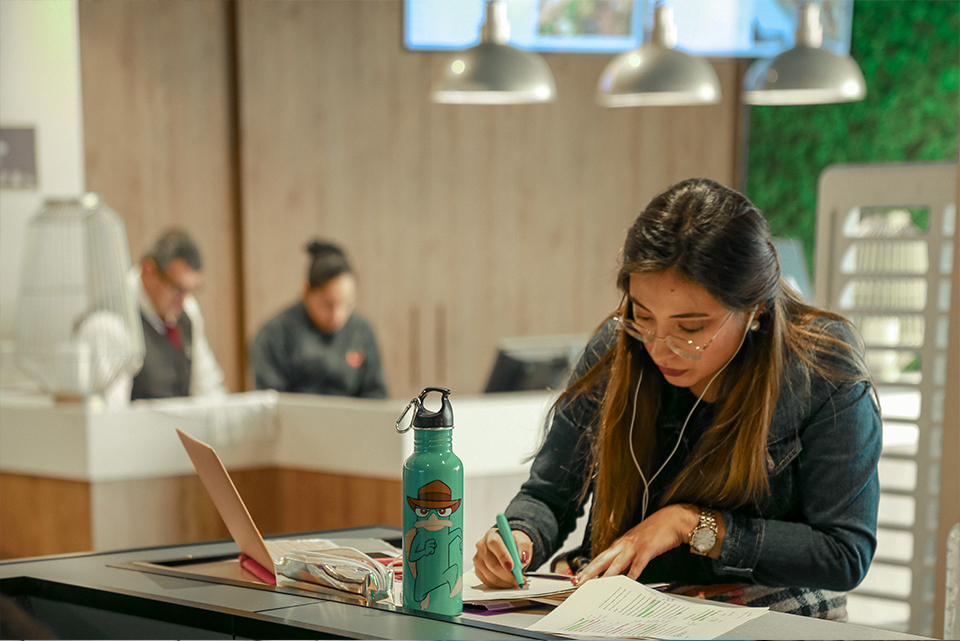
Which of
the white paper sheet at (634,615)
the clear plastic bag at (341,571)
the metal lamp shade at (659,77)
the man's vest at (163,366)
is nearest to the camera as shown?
the white paper sheet at (634,615)

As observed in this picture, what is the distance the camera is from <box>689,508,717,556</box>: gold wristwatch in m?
1.42

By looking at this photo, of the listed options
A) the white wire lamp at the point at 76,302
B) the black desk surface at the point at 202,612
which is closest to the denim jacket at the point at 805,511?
the black desk surface at the point at 202,612

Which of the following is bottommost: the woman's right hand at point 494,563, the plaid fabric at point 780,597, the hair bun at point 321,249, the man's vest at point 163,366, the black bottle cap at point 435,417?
the man's vest at point 163,366

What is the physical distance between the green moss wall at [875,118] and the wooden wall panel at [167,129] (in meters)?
3.19

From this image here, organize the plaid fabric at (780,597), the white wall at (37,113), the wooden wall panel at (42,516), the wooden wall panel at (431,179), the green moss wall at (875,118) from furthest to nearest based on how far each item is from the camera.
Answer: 1. the green moss wall at (875,118)
2. the wooden wall panel at (431,179)
3. the white wall at (37,113)
4. the wooden wall panel at (42,516)
5. the plaid fabric at (780,597)

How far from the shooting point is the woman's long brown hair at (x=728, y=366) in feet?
4.72

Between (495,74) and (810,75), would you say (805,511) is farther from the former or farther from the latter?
(810,75)

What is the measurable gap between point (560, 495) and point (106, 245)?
2.18 meters

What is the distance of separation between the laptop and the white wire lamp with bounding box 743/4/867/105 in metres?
2.74

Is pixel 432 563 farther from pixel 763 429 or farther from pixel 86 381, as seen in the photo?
pixel 86 381

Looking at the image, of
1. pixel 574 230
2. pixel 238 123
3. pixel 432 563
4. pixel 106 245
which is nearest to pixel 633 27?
pixel 574 230

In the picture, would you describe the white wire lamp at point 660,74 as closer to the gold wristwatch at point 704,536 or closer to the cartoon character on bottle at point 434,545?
the gold wristwatch at point 704,536

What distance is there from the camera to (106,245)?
3.34m

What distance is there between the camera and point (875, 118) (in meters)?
5.99
